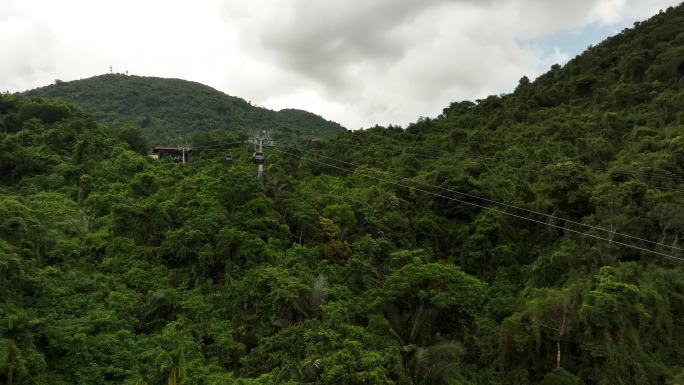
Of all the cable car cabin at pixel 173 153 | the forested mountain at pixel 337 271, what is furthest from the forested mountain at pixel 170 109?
the forested mountain at pixel 337 271

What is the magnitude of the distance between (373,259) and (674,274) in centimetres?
1123

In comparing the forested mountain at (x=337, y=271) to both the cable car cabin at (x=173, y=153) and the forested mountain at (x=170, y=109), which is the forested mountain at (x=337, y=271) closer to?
the cable car cabin at (x=173, y=153)

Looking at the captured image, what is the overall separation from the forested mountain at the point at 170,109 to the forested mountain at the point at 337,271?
112 feet

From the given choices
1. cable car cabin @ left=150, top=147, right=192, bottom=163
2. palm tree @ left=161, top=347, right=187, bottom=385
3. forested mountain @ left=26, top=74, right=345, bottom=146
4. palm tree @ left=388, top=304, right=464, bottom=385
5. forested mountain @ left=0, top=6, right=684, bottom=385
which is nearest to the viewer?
palm tree @ left=161, top=347, right=187, bottom=385

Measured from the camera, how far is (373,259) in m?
20.9

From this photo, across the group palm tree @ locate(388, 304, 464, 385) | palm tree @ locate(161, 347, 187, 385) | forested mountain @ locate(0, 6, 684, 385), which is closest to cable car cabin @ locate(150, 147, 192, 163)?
forested mountain @ locate(0, 6, 684, 385)

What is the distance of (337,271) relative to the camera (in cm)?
1914

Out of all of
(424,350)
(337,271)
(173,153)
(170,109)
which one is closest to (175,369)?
(424,350)

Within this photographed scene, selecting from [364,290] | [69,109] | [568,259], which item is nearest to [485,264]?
[568,259]

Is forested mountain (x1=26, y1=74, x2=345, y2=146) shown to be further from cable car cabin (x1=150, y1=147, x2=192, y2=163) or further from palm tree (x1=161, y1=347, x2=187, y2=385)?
palm tree (x1=161, y1=347, x2=187, y2=385)

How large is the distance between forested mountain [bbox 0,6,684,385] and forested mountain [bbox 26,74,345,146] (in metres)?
34.1

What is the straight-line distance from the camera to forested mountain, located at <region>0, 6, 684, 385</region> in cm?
1311

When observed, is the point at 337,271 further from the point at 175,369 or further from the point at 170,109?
the point at 170,109

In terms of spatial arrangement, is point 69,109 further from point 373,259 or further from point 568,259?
point 568,259
